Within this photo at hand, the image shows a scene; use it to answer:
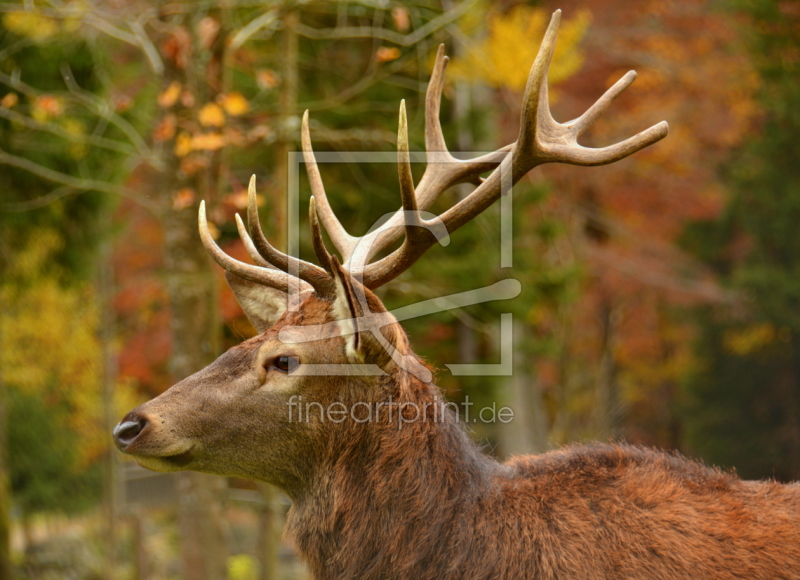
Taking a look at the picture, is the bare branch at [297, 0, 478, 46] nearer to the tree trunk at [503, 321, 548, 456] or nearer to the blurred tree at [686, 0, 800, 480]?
the tree trunk at [503, 321, 548, 456]

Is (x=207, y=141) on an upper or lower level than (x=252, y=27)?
lower

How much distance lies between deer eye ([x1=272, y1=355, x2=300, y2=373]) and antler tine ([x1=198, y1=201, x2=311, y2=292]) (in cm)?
41

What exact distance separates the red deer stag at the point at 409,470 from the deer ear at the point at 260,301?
39cm

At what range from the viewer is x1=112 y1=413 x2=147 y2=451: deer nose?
3082 mm

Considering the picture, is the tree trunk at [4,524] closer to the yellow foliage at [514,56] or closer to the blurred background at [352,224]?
the blurred background at [352,224]

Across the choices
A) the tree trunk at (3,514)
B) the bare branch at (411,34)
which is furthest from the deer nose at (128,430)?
the tree trunk at (3,514)

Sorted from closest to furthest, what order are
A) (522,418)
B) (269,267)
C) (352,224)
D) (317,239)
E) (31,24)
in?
(317,239), (269,267), (31,24), (352,224), (522,418)

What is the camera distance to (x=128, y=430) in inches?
122

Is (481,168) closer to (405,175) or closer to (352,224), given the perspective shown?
(405,175)

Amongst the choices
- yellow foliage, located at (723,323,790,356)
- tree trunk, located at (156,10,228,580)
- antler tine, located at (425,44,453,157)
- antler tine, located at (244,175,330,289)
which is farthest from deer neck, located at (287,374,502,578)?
yellow foliage, located at (723,323,790,356)

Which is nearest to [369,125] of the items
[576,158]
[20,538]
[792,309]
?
[576,158]

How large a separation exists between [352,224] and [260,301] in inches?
251

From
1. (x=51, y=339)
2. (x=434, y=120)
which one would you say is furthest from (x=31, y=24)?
(x=51, y=339)

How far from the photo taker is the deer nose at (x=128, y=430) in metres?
3.08
